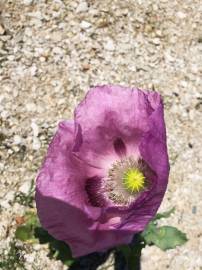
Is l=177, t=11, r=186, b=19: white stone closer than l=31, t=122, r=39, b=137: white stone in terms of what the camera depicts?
No

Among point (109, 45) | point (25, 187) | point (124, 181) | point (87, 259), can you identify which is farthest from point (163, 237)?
point (109, 45)

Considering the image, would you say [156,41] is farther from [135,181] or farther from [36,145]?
[135,181]

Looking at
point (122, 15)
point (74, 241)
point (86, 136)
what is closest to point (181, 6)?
point (122, 15)

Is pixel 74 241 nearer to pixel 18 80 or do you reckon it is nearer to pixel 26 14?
pixel 18 80

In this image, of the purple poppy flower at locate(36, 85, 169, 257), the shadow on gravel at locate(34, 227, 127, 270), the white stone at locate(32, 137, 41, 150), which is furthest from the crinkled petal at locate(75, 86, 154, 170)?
the white stone at locate(32, 137, 41, 150)

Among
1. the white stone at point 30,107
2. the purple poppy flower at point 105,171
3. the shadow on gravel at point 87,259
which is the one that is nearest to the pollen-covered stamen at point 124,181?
the purple poppy flower at point 105,171

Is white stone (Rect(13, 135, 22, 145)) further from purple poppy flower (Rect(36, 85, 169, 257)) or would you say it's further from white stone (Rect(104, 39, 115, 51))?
purple poppy flower (Rect(36, 85, 169, 257))
